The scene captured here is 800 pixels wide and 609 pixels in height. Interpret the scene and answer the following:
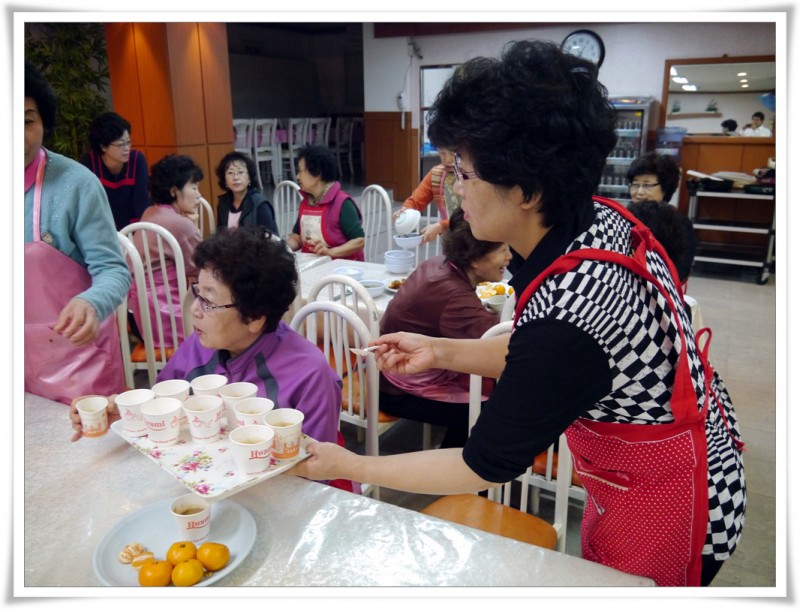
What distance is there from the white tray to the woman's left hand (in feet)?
1.13

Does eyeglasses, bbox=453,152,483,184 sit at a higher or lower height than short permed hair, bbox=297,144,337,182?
lower

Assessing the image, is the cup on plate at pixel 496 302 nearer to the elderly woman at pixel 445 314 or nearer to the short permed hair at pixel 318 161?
the elderly woman at pixel 445 314

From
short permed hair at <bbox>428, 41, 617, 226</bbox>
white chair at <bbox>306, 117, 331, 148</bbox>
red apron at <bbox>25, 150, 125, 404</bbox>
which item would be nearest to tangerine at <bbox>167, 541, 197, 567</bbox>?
short permed hair at <bbox>428, 41, 617, 226</bbox>

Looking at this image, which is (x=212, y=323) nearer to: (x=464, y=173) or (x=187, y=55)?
(x=464, y=173)

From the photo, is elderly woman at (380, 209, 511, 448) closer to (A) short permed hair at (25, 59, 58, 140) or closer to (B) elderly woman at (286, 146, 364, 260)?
(A) short permed hair at (25, 59, 58, 140)

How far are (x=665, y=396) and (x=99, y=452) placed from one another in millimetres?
1106

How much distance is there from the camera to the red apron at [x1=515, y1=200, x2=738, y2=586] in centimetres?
84

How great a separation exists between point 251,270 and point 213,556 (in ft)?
2.38

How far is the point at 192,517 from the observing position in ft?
3.05

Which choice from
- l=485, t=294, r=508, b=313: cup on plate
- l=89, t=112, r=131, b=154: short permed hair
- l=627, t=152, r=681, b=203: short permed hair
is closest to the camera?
l=485, t=294, r=508, b=313: cup on plate

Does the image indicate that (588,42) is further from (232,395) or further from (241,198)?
(232,395)

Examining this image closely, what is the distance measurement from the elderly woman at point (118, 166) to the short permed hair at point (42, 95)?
2.50 meters
